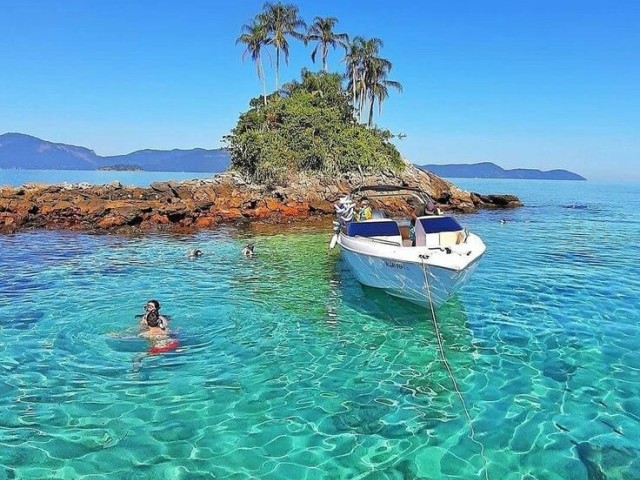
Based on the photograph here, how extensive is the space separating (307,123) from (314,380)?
135 feet

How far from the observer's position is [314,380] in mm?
9180

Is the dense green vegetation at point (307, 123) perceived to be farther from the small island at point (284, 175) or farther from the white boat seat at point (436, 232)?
the white boat seat at point (436, 232)

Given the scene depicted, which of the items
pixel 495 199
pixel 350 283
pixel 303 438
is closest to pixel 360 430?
pixel 303 438

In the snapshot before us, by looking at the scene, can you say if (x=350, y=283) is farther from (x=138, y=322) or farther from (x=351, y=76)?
(x=351, y=76)

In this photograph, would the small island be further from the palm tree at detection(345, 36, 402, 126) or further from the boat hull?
the boat hull

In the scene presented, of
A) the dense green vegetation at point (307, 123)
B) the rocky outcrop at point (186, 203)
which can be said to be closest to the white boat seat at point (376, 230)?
the rocky outcrop at point (186, 203)

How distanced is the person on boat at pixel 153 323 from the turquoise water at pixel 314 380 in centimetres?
40

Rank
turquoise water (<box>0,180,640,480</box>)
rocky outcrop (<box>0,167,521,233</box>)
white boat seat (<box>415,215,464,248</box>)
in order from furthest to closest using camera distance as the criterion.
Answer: rocky outcrop (<box>0,167,521,233</box>), white boat seat (<box>415,215,464,248</box>), turquoise water (<box>0,180,640,480</box>)

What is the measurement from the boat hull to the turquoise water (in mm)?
647

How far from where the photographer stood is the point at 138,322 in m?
12.4

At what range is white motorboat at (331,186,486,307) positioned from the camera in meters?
11.5

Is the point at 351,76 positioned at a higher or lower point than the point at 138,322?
higher

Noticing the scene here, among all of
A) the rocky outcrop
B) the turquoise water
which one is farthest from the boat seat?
the rocky outcrop

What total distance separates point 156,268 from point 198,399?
11775 millimetres
